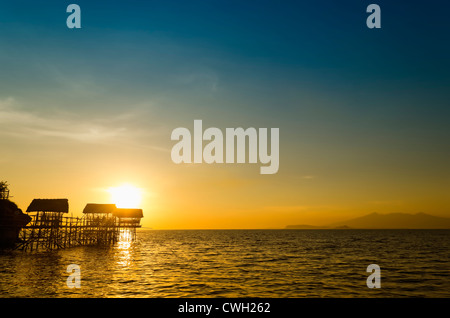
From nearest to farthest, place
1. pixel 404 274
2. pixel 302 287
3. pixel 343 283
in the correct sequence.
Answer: pixel 302 287 < pixel 343 283 < pixel 404 274

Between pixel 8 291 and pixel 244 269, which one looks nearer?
pixel 8 291

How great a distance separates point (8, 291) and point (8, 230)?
37.8m

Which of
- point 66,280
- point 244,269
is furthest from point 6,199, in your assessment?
point 244,269

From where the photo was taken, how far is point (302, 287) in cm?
2634

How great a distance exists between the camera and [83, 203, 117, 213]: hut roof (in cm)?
7888

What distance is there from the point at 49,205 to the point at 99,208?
20420 millimetres

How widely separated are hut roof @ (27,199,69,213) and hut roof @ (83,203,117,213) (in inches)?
739

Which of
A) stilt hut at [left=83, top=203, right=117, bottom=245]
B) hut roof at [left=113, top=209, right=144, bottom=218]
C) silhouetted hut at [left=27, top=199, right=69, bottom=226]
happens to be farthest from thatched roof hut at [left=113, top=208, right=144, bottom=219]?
silhouetted hut at [left=27, top=199, right=69, bottom=226]

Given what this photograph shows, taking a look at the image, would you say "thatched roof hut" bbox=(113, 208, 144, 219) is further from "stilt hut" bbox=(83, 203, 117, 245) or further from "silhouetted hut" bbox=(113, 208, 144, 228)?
"stilt hut" bbox=(83, 203, 117, 245)

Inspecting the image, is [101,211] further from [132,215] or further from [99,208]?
[132,215]

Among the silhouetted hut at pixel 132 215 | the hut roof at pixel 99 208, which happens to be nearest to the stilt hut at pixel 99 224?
the hut roof at pixel 99 208

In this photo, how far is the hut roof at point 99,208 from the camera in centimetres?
7888

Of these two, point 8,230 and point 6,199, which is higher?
point 6,199
